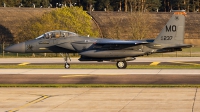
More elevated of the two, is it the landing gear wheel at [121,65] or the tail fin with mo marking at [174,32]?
the tail fin with mo marking at [174,32]

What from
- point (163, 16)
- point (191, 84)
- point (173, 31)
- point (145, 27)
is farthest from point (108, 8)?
point (191, 84)

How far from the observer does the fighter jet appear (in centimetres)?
3531

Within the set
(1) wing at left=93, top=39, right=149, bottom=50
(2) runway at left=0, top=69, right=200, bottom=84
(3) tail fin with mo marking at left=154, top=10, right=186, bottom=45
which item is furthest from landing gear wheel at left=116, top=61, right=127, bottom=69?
(2) runway at left=0, top=69, right=200, bottom=84

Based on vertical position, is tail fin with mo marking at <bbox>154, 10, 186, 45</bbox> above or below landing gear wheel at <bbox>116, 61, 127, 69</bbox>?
above

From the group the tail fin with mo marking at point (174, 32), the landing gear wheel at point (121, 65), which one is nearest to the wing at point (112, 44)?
the landing gear wheel at point (121, 65)

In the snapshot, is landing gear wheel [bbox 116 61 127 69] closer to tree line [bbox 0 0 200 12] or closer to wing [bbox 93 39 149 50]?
wing [bbox 93 39 149 50]

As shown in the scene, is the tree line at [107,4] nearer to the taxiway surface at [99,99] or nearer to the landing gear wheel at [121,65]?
the landing gear wheel at [121,65]

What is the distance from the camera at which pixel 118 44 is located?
3566cm

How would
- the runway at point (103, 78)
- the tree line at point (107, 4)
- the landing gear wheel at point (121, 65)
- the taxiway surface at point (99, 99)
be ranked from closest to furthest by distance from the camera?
the taxiway surface at point (99, 99), the runway at point (103, 78), the landing gear wheel at point (121, 65), the tree line at point (107, 4)

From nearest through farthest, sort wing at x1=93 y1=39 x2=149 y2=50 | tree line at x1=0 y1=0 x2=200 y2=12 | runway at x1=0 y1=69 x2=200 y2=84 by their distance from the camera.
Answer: runway at x1=0 y1=69 x2=200 y2=84, wing at x1=93 y1=39 x2=149 y2=50, tree line at x1=0 y1=0 x2=200 y2=12

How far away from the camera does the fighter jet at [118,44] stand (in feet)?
116

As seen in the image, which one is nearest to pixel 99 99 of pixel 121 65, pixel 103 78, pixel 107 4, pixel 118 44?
pixel 103 78

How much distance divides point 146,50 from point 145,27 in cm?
3682

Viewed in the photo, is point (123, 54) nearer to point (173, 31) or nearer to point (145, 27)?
point (173, 31)
